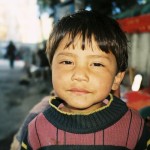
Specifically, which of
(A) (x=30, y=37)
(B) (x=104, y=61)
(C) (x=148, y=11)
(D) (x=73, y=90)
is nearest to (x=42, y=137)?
(D) (x=73, y=90)

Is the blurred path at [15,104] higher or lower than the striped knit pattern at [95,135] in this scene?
lower

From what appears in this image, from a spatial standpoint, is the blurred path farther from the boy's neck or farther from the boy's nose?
the boy's nose

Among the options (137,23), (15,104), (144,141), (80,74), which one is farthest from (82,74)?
(137,23)

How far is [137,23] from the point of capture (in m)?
11.3

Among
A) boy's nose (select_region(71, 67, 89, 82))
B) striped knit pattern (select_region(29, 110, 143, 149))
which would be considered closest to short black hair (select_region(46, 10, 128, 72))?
boy's nose (select_region(71, 67, 89, 82))

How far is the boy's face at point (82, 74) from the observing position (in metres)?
1.60

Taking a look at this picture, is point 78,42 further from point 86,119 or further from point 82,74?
point 86,119

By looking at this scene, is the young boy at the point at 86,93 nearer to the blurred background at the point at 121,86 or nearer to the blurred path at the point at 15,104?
the blurred background at the point at 121,86

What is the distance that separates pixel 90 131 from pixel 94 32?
0.54m

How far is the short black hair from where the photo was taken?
1.67 metres

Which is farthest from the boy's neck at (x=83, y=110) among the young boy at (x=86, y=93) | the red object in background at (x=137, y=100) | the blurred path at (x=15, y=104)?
the blurred path at (x=15, y=104)

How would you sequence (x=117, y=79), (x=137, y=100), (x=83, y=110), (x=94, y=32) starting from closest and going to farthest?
(x=94, y=32) → (x=83, y=110) → (x=117, y=79) → (x=137, y=100)

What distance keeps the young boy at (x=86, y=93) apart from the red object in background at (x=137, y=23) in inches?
351

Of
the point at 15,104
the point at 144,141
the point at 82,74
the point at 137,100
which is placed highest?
the point at 82,74
